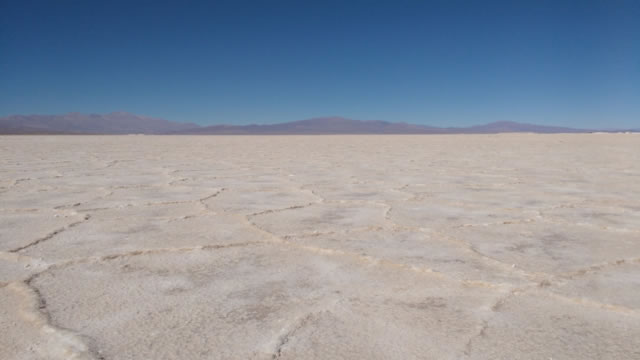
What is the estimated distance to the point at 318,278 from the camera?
3.87ft

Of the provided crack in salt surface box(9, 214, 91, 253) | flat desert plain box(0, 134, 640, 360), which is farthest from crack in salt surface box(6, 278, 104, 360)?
crack in salt surface box(9, 214, 91, 253)

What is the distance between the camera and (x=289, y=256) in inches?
53.8

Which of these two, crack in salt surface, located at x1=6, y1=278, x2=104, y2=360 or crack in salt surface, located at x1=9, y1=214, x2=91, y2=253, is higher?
crack in salt surface, located at x1=6, y1=278, x2=104, y2=360

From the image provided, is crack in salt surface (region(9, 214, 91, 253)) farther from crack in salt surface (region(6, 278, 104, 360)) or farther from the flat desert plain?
crack in salt surface (region(6, 278, 104, 360))

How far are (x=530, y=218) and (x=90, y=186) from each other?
2.23 m

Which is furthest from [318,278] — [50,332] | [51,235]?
[51,235]

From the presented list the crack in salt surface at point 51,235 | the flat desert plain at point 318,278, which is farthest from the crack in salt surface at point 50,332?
the crack in salt surface at point 51,235

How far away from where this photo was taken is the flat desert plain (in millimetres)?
840

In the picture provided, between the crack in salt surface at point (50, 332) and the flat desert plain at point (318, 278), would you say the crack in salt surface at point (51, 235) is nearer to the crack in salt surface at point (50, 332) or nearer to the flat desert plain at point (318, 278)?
the flat desert plain at point (318, 278)

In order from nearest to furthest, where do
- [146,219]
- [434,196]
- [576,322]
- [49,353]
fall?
[49,353]
[576,322]
[146,219]
[434,196]

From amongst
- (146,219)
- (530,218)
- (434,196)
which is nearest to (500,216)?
(530,218)

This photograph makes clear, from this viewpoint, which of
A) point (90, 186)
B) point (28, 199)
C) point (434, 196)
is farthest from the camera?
point (90, 186)

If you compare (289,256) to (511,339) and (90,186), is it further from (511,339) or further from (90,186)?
(90,186)

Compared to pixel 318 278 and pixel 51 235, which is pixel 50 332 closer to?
pixel 318 278
